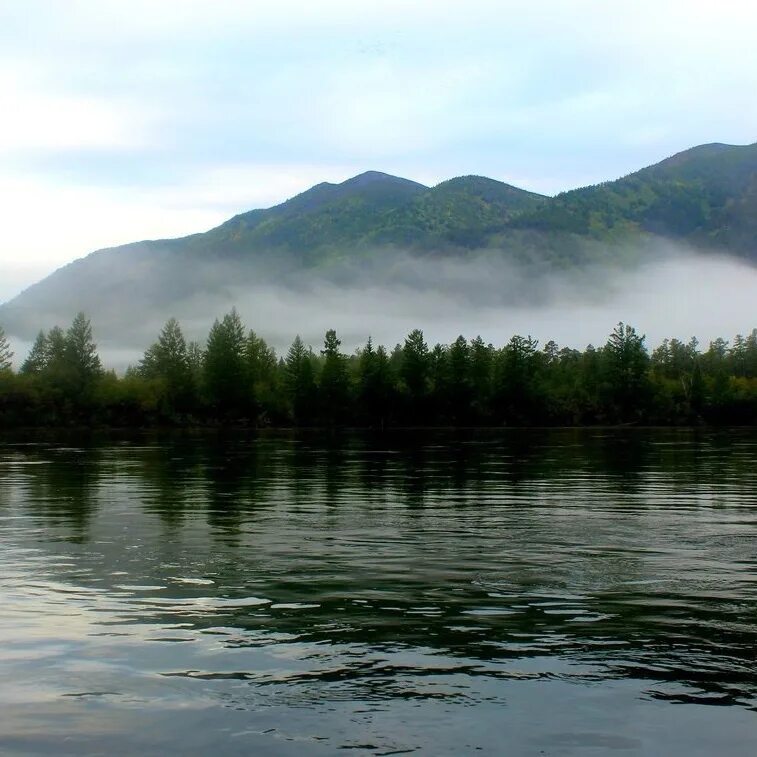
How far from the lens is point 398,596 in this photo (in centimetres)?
1941

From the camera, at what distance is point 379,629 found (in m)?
16.4

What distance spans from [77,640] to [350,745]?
6.63m

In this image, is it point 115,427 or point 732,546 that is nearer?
point 732,546

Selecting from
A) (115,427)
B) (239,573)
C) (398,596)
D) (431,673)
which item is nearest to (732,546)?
(398,596)

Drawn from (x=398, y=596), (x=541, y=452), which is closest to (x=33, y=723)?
(x=398, y=596)

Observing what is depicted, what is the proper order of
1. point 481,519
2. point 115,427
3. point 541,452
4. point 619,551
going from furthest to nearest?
point 115,427 → point 541,452 → point 481,519 → point 619,551

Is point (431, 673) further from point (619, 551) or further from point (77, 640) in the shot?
point (619, 551)

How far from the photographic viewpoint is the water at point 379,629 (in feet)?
38.2

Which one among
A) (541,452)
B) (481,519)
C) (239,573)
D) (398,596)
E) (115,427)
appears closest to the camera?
(398,596)

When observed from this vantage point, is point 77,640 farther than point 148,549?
No

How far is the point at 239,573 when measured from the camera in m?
22.4

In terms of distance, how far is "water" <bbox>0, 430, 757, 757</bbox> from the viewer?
38.2ft

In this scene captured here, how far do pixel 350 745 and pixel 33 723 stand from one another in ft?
13.3

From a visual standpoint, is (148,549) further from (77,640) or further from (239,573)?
(77,640)
